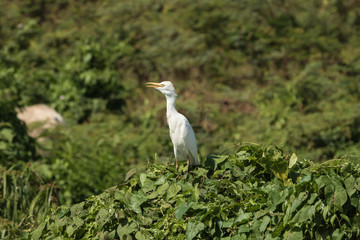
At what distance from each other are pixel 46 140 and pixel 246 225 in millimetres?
4833

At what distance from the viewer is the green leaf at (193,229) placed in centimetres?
316

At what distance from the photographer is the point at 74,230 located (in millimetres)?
3430

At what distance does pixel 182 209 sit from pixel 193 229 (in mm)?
146

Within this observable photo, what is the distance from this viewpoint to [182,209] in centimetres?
325

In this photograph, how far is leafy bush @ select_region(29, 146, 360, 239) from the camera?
300 centimetres

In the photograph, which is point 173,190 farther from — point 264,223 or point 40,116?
point 40,116

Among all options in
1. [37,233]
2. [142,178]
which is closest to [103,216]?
[142,178]

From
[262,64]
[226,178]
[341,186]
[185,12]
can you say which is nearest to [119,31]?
[185,12]

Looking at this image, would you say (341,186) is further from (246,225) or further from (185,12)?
(185,12)

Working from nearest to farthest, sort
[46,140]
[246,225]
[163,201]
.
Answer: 1. [246,225]
2. [163,201]
3. [46,140]

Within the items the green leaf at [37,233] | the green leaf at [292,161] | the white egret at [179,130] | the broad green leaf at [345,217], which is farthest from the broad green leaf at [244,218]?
the green leaf at [37,233]

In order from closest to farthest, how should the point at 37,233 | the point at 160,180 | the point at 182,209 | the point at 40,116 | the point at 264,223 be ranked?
1. the point at 264,223
2. the point at 182,209
3. the point at 160,180
4. the point at 37,233
5. the point at 40,116

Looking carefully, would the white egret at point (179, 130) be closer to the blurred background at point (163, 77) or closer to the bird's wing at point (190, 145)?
the bird's wing at point (190, 145)

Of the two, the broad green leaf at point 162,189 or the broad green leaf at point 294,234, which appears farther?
the broad green leaf at point 162,189
